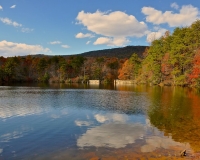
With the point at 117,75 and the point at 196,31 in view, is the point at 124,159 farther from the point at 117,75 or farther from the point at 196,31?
the point at 117,75

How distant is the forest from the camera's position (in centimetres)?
5047

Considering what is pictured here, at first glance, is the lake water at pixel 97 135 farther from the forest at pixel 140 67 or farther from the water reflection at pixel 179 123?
the forest at pixel 140 67

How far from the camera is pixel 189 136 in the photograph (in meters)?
12.9

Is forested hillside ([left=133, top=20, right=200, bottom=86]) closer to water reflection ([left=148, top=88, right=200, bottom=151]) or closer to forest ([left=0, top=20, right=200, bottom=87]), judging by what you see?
forest ([left=0, top=20, right=200, bottom=87])

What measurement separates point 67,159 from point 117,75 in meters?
87.9

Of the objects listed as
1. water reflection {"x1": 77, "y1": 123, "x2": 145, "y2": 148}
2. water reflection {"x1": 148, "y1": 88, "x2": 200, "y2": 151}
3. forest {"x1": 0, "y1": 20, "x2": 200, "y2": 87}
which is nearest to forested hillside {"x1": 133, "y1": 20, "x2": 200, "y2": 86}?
forest {"x1": 0, "y1": 20, "x2": 200, "y2": 87}

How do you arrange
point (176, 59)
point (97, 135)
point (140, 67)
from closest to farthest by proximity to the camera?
point (97, 135) < point (176, 59) < point (140, 67)

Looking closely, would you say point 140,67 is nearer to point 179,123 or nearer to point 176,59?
point 176,59

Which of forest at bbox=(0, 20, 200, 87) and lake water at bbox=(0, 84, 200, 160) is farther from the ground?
forest at bbox=(0, 20, 200, 87)

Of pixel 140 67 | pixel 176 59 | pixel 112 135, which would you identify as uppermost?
pixel 176 59

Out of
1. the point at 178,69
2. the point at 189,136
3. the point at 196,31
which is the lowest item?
the point at 189,136

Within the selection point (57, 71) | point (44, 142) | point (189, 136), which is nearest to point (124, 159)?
point (44, 142)

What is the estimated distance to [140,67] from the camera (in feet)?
266

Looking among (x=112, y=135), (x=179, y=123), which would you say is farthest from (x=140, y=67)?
(x=112, y=135)
